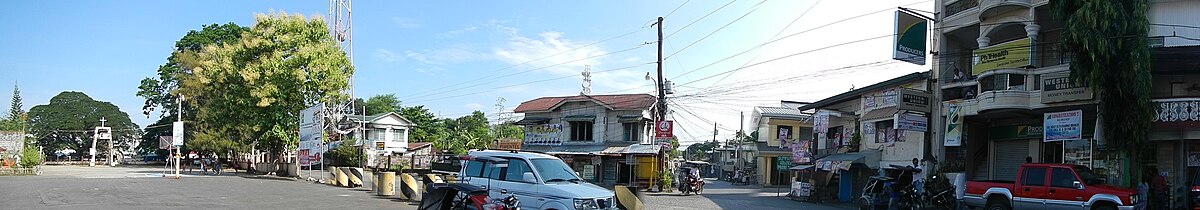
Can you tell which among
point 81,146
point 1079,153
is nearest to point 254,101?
point 1079,153

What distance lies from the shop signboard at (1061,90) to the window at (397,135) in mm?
57845

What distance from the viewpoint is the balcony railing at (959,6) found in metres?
24.5

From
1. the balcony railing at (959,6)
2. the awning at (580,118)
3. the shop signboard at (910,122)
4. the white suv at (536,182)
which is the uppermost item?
the balcony railing at (959,6)

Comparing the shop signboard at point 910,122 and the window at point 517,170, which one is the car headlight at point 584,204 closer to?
the window at point 517,170

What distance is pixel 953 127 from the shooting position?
24.5 m

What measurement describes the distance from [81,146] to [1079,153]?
313 feet

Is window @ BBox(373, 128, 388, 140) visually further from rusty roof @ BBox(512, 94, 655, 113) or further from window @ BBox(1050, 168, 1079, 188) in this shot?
window @ BBox(1050, 168, 1079, 188)

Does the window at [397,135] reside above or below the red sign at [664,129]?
below

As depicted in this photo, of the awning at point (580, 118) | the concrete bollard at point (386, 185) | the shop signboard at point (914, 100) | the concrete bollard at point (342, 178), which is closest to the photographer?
the shop signboard at point (914, 100)

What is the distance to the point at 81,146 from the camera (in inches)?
3642

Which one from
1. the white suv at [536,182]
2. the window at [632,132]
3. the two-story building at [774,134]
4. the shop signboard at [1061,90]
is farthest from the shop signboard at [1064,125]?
the two-story building at [774,134]

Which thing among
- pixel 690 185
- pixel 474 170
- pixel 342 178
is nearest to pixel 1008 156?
pixel 690 185

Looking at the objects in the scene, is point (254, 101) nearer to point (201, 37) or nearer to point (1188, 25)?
point (201, 37)

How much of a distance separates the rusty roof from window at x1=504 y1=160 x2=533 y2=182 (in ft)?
107
